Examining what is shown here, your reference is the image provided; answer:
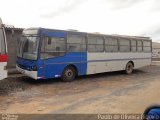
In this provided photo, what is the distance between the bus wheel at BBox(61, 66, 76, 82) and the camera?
45.6 ft

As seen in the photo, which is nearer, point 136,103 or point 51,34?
point 136,103

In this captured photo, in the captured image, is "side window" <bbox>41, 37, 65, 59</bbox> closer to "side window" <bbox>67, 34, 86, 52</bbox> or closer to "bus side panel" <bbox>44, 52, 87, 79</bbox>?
"bus side panel" <bbox>44, 52, 87, 79</bbox>

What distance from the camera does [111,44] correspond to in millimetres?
16922

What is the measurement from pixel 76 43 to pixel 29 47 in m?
2.75

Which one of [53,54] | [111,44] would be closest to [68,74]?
[53,54]

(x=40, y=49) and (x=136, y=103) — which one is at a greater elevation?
(x=40, y=49)

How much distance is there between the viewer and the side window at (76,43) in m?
14.2

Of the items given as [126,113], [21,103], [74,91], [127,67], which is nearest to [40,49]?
[74,91]

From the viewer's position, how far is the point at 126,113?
802cm

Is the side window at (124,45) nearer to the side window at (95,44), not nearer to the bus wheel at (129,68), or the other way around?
the bus wheel at (129,68)

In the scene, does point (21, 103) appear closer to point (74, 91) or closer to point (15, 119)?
point (15, 119)

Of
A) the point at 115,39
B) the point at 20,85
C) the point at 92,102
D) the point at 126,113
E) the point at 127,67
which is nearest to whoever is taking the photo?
the point at 126,113

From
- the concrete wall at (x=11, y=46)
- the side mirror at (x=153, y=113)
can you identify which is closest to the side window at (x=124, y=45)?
the concrete wall at (x=11, y=46)

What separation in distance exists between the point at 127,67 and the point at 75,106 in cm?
1051
